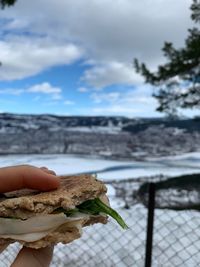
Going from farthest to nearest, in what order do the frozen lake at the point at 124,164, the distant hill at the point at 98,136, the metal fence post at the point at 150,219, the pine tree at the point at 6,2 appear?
1. the distant hill at the point at 98,136
2. the frozen lake at the point at 124,164
3. the pine tree at the point at 6,2
4. the metal fence post at the point at 150,219

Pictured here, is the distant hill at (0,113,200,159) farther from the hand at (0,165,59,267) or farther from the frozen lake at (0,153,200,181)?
the hand at (0,165,59,267)

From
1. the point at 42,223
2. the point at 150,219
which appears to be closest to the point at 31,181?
the point at 42,223

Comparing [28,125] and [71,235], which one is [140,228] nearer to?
[71,235]

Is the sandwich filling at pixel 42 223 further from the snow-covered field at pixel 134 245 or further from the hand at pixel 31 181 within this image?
the snow-covered field at pixel 134 245

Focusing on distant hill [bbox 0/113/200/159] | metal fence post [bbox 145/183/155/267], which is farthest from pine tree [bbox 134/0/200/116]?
metal fence post [bbox 145/183/155/267]

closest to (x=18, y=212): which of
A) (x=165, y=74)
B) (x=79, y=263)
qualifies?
(x=79, y=263)

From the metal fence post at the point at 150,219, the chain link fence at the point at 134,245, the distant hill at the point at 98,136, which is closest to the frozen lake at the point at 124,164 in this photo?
the distant hill at the point at 98,136
